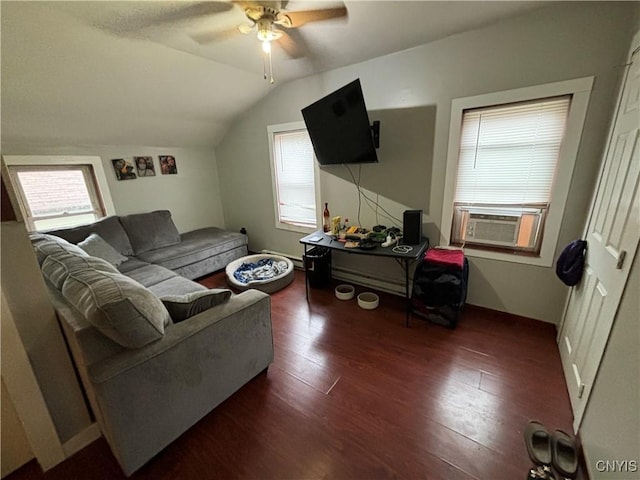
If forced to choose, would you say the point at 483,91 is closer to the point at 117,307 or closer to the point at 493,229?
the point at 493,229

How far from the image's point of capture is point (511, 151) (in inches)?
84.0

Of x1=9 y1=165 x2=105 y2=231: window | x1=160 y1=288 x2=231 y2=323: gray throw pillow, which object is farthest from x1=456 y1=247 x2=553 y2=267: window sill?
x1=9 y1=165 x2=105 y2=231: window

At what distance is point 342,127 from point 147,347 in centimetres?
226

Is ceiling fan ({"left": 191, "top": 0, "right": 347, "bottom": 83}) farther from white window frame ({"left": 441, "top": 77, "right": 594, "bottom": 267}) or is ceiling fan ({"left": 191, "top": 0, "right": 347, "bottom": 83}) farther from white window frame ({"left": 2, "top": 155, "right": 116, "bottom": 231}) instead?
white window frame ({"left": 2, "top": 155, "right": 116, "bottom": 231})

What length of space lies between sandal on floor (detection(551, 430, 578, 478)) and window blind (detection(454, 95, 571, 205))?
5.42 feet

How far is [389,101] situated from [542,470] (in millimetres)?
2816

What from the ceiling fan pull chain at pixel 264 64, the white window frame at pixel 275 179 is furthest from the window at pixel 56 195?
the ceiling fan pull chain at pixel 264 64

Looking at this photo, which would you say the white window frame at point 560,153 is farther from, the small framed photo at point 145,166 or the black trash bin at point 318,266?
the small framed photo at point 145,166

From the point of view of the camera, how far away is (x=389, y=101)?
100.0 inches

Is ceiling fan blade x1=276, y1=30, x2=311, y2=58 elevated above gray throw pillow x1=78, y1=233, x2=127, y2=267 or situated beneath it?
elevated above

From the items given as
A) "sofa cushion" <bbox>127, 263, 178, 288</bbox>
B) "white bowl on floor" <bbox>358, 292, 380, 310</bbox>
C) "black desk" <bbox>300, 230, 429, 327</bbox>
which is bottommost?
"white bowl on floor" <bbox>358, 292, 380, 310</bbox>

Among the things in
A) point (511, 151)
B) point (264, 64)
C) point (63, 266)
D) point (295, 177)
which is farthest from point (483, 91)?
point (63, 266)

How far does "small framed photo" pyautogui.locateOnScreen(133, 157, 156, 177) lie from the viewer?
3.56 m

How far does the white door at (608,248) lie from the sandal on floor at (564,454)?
0.47 feet
